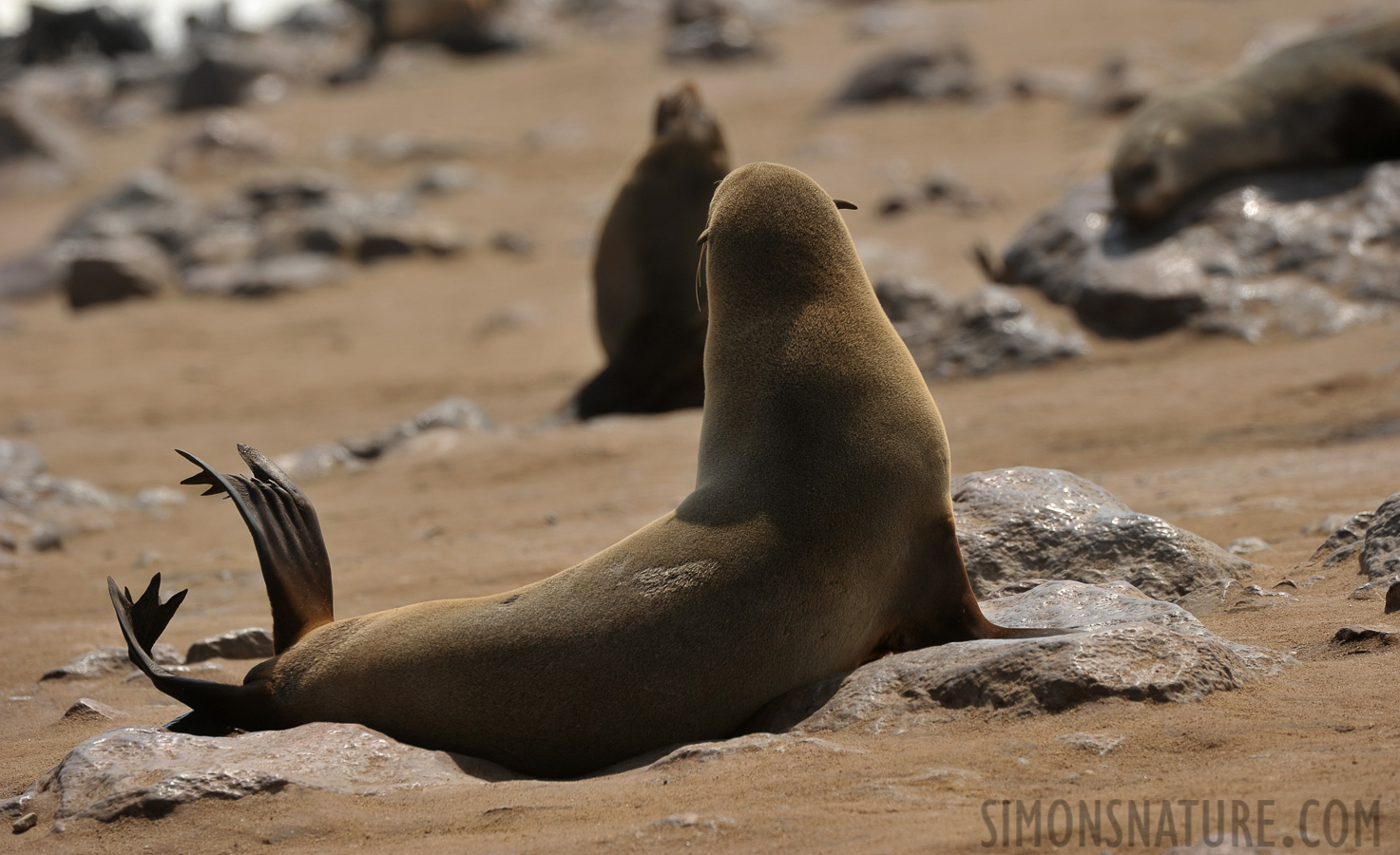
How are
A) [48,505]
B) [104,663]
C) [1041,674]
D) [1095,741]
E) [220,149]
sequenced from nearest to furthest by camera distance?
[1095,741] → [1041,674] → [104,663] → [48,505] → [220,149]

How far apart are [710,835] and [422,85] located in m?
24.9

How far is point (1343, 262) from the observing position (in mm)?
8547

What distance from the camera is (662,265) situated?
8492 millimetres

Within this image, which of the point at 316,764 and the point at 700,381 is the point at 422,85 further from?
the point at 316,764

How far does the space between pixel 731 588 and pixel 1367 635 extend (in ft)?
5.33

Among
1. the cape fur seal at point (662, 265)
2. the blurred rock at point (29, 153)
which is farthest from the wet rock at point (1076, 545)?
the blurred rock at point (29, 153)

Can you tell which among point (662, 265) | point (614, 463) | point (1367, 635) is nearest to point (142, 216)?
point (662, 265)

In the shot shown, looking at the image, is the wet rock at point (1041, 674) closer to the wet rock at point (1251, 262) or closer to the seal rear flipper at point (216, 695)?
the seal rear flipper at point (216, 695)

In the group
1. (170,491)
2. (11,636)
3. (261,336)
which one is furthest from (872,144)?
(11,636)

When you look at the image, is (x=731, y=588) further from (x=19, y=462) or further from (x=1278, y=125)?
(x=1278, y=125)

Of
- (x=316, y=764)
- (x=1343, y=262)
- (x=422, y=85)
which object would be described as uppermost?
(x=422, y=85)

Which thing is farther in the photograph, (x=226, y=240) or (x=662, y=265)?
(x=226, y=240)

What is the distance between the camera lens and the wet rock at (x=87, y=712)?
405cm

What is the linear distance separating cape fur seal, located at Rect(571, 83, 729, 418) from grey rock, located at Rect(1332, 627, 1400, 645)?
538 centimetres
